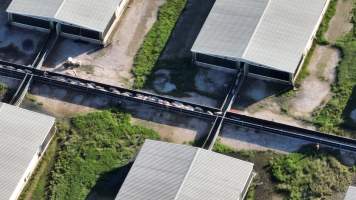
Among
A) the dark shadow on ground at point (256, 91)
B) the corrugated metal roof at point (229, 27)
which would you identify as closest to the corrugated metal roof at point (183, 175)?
the dark shadow on ground at point (256, 91)

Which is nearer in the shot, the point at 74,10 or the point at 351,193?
the point at 351,193

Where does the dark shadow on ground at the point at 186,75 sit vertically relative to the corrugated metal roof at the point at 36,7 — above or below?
below

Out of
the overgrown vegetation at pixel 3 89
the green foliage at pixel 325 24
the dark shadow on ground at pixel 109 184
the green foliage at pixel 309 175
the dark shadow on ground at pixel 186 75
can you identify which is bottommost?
the dark shadow on ground at pixel 109 184

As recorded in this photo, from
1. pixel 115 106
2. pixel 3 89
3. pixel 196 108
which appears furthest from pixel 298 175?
pixel 3 89

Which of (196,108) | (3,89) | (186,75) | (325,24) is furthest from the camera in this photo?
(325,24)

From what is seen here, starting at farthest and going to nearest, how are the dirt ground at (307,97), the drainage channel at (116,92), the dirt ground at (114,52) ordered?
the dirt ground at (114,52)
the drainage channel at (116,92)
the dirt ground at (307,97)

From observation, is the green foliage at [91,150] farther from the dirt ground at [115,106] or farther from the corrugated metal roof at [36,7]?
the corrugated metal roof at [36,7]

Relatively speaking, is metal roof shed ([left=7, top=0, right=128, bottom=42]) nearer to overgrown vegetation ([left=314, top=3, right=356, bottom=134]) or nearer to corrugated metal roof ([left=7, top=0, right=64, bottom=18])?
corrugated metal roof ([left=7, top=0, right=64, bottom=18])

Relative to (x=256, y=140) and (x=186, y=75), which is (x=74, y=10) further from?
(x=256, y=140)
